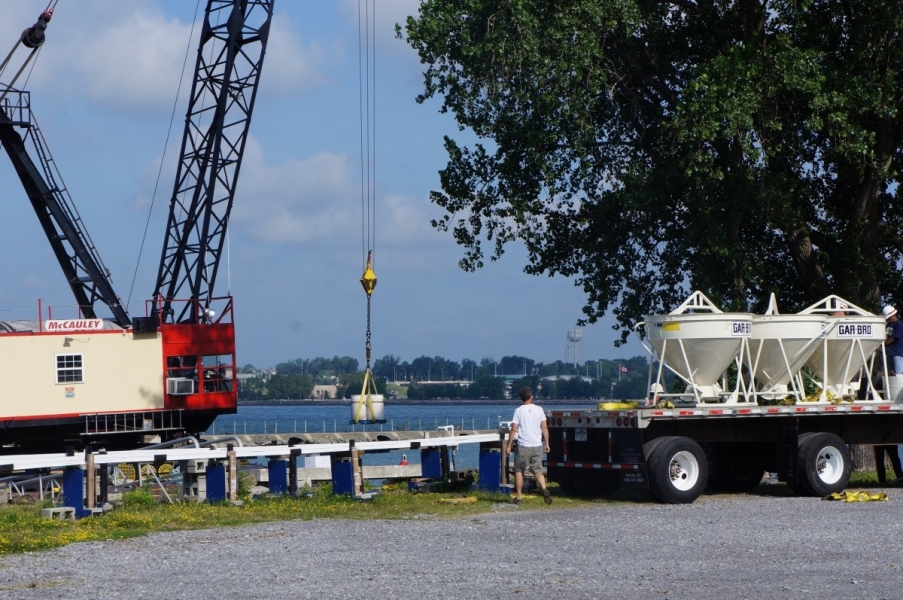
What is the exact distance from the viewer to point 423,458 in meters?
21.2

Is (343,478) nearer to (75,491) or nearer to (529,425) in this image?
(529,425)

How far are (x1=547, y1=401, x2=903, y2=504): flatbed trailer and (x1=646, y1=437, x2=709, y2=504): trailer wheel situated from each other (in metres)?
0.01

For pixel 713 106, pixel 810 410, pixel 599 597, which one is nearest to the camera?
pixel 599 597

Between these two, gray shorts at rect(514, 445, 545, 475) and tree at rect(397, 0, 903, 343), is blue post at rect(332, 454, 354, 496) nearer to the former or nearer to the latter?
gray shorts at rect(514, 445, 545, 475)

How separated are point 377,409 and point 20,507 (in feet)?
67.8

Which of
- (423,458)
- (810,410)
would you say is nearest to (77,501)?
(423,458)

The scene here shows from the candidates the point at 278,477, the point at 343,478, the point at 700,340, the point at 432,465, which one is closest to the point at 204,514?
the point at 343,478

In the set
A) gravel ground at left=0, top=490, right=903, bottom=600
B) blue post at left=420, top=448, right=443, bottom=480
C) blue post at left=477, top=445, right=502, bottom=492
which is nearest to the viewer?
gravel ground at left=0, top=490, right=903, bottom=600

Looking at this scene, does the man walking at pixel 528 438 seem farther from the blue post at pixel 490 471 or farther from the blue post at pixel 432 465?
the blue post at pixel 432 465

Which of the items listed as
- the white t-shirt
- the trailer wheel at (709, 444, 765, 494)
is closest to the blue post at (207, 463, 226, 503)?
the white t-shirt

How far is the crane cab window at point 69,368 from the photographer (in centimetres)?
3378

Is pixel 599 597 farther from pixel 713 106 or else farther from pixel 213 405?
pixel 213 405

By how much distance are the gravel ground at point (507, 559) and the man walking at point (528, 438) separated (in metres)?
1.20

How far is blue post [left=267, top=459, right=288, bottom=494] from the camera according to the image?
816 inches
